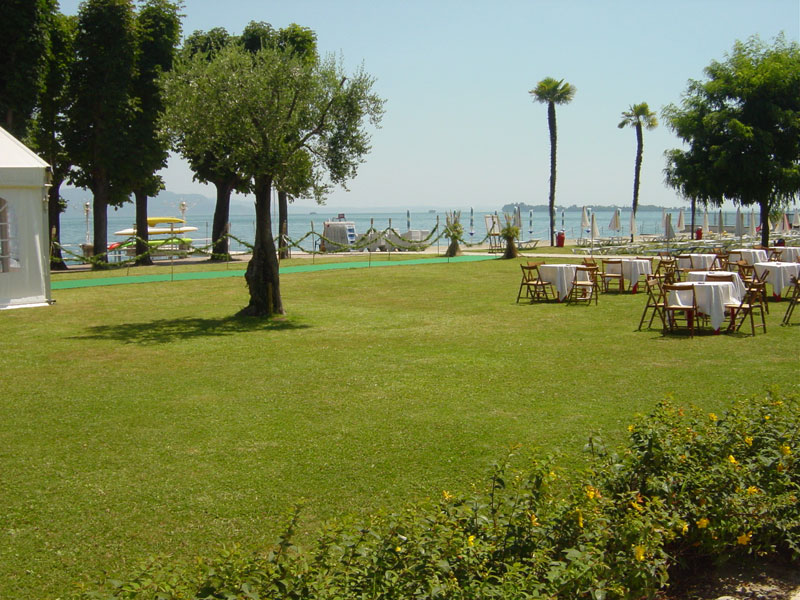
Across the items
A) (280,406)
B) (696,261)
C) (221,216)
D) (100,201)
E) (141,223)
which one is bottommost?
(280,406)

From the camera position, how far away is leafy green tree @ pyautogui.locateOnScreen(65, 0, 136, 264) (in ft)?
83.8

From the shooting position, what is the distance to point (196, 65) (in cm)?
1295

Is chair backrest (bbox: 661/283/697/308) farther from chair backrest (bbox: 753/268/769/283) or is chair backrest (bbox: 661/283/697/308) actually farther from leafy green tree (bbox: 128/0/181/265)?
leafy green tree (bbox: 128/0/181/265)

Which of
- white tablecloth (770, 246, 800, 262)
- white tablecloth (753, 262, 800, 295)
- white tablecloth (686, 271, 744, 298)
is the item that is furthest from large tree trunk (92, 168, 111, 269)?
Result: white tablecloth (770, 246, 800, 262)

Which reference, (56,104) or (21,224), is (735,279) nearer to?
(21,224)

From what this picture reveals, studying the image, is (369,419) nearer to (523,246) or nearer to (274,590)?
(274,590)

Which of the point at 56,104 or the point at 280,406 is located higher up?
the point at 56,104

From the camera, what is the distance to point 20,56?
73.1 ft

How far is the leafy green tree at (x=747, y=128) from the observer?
890 inches

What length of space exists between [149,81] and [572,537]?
2741 centimetres

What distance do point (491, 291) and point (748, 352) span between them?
8.58 metres

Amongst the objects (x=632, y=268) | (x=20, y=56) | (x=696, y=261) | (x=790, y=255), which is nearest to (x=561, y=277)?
(x=632, y=268)

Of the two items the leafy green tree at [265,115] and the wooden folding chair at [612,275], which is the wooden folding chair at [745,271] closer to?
the wooden folding chair at [612,275]

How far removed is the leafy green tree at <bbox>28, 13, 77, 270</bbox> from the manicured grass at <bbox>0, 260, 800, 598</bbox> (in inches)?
550
